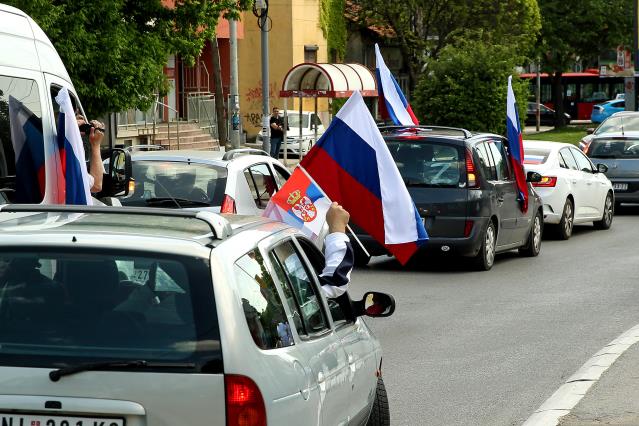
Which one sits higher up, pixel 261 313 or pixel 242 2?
pixel 242 2

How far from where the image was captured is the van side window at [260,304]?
4.83 m

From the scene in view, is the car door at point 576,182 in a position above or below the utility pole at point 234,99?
below

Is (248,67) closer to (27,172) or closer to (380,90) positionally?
(380,90)

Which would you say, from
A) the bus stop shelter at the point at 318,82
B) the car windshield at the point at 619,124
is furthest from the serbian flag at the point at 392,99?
the bus stop shelter at the point at 318,82

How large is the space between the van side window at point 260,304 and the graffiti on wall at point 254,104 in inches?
1819

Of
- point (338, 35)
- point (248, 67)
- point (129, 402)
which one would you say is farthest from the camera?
point (338, 35)

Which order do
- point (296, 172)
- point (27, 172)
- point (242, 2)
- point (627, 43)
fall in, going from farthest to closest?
point (627, 43), point (242, 2), point (27, 172), point (296, 172)

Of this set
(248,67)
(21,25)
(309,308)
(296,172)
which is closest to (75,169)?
(21,25)

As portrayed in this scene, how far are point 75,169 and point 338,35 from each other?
47354 mm

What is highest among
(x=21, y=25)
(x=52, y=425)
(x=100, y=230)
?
(x=21, y=25)

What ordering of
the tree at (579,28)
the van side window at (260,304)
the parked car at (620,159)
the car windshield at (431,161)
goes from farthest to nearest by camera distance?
the tree at (579,28), the parked car at (620,159), the car windshield at (431,161), the van side window at (260,304)

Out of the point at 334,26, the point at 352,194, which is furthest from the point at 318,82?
the point at 352,194

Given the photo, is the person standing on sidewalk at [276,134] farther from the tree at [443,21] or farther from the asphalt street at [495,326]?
the asphalt street at [495,326]

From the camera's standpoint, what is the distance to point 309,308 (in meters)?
5.73
